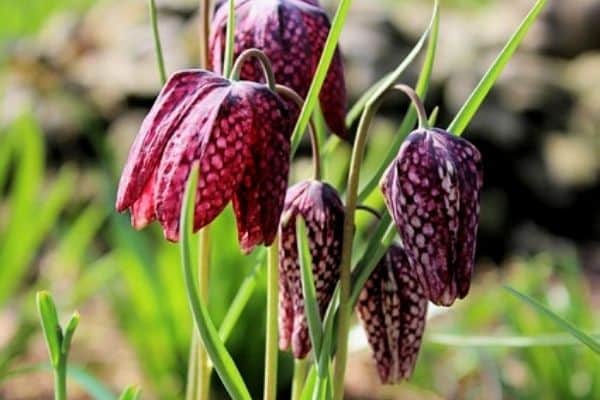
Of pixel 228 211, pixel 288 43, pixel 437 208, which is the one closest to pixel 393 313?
pixel 437 208

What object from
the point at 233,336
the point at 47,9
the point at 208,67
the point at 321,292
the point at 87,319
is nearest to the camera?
the point at 321,292

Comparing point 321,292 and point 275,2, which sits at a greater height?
point 275,2

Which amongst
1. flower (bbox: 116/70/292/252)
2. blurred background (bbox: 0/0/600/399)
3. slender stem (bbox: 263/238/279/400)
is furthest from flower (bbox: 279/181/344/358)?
blurred background (bbox: 0/0/600/399)

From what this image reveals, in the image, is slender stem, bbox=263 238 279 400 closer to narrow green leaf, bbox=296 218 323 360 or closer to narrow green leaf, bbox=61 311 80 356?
narrow green leaf, bbox=296 218 323 360

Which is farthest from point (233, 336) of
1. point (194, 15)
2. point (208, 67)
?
point (194, 15)

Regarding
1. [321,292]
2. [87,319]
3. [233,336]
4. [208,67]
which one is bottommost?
[87,319]

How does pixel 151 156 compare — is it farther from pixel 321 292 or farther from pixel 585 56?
pixel 585 56
